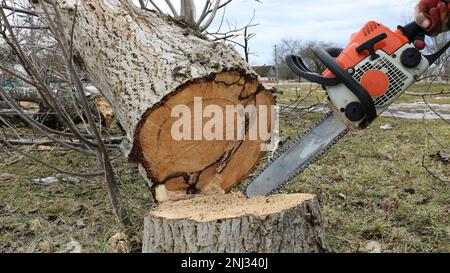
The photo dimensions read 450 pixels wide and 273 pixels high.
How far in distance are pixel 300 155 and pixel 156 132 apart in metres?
0.82

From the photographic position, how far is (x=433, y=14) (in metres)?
2.41

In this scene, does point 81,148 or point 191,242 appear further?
point 81,148

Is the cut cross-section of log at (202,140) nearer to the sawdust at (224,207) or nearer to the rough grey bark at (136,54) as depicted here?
the rough grey bark at (136,54)

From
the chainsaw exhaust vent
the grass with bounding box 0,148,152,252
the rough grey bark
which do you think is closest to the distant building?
the rough grey bark

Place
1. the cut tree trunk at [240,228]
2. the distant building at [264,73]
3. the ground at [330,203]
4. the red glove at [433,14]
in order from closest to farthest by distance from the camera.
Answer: the cut tree trunk at [240,228]
the red glove at [433,14]
the ground at [330,203]
the distant building at [264,73]

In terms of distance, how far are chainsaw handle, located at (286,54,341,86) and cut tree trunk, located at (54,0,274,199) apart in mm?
224

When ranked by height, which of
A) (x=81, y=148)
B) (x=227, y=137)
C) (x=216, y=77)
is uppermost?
(x=216, y=77)

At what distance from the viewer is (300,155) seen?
2656mm

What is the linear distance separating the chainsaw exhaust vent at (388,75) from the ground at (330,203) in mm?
917

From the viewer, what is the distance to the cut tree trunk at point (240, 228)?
210cm

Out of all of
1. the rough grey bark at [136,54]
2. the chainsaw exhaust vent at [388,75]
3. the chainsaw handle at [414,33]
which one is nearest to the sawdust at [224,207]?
the rough grey bark at [136,54]

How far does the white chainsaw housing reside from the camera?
8.18 ft

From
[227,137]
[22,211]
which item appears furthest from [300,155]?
[22,211]
